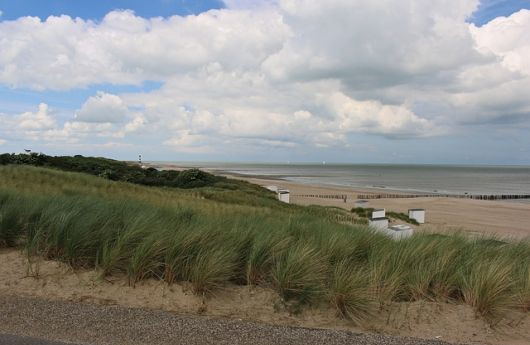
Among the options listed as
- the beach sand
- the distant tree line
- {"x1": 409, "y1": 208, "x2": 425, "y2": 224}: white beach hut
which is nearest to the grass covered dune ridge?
the beach sand

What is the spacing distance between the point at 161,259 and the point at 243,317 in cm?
154

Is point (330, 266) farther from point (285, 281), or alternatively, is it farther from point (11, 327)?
point (11, 327)

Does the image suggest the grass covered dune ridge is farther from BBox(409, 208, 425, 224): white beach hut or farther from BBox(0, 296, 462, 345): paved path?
BBox(409, 208, 425, 224): white beach hut

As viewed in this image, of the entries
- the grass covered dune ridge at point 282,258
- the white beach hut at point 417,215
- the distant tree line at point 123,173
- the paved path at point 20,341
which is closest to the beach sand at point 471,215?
the white beach hut at point 417,215

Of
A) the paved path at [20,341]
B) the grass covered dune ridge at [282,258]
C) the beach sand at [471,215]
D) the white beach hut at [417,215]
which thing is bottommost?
the beach sand at [471,215]

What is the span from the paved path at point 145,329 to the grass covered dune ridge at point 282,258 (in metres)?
0.79

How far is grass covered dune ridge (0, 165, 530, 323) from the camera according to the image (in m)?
5.47

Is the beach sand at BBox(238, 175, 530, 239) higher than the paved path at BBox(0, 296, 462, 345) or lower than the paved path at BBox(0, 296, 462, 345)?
lower

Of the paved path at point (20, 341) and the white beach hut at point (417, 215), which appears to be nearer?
the paved path at point (20, 341)

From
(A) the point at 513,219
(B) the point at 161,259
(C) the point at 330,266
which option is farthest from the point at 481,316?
(A) the point at 513,219

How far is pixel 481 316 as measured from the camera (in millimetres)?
5227

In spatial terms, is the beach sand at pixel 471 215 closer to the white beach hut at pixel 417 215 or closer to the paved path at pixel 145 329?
the white beach hut at pixel 417 215

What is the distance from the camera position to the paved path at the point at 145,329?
13.8ft

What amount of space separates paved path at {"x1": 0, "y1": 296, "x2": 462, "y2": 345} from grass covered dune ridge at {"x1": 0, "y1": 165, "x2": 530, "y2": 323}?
79 centimetres
